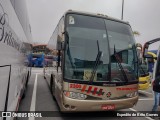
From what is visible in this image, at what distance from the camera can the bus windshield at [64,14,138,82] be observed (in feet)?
19.1

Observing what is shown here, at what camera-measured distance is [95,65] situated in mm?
5891

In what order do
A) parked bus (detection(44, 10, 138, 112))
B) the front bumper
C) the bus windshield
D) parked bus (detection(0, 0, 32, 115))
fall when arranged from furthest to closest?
1. the bus windshield
2. parked bus (detection(44, 10, 138, 112))
3. the front bumper
4. parked bus (detection(0, 0, 32, 115))

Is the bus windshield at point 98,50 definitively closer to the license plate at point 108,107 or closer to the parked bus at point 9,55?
the license plate at point 108,107

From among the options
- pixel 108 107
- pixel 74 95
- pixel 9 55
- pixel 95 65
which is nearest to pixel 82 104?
Answer: pixel 74 95

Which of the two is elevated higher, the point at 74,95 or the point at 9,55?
the point at 9,55

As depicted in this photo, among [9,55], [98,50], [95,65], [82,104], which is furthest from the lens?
[98,50]

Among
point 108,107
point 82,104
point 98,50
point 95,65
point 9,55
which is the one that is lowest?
point 108,107

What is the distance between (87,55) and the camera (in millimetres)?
5953

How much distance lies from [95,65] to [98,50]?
0.46 m

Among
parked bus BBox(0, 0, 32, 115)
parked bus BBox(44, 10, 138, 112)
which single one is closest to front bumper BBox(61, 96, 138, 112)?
parked bus BBox(44, 10, 138, 112)

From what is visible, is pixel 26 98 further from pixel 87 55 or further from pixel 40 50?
pixel 40 50

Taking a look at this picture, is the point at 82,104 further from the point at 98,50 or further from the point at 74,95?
the point at 98,50

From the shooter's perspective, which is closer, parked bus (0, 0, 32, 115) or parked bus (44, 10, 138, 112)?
parked bus (0, 0, 32, 115)

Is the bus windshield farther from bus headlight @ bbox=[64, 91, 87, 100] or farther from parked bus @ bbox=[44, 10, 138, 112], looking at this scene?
bus headlight @ bbox=[64, 91, 87, 100]
